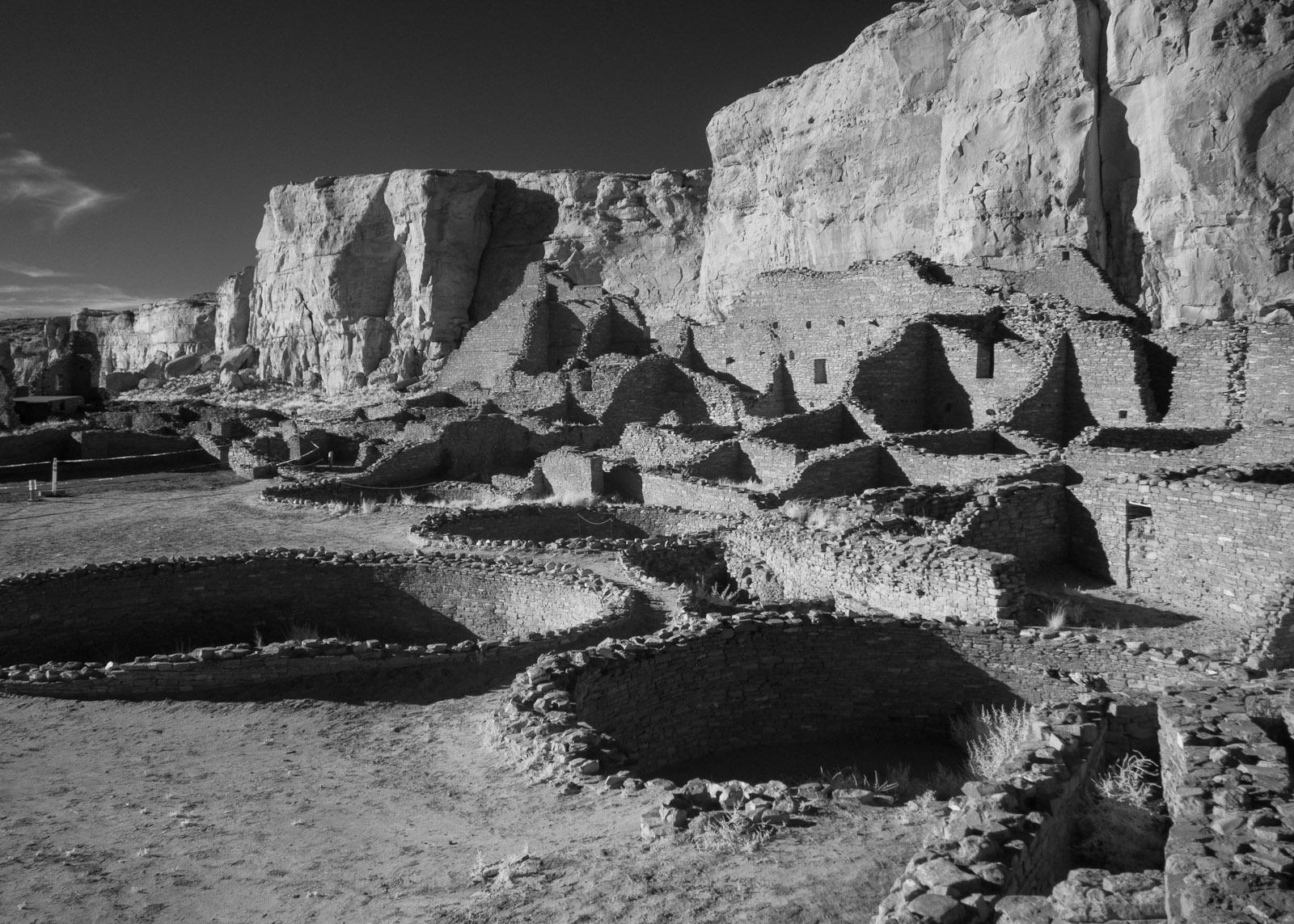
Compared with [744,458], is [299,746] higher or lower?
lower

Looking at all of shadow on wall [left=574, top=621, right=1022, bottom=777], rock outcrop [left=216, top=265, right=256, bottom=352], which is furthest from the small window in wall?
rock outcrop [left=216, top=265, right=256, bottom=352]

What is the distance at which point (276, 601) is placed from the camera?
11.7 m

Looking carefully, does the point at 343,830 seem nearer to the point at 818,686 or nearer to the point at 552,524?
the point at 818,686

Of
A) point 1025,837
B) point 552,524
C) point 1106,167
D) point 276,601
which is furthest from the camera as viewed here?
point 1106,167

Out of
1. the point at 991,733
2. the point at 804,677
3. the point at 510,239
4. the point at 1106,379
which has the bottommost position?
the point at 991,733

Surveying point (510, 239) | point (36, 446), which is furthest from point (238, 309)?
point (36, 446)

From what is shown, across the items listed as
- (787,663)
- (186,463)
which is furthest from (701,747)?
(186,463)

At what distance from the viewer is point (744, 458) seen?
58.9ft

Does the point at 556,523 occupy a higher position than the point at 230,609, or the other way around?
the point at 556,523

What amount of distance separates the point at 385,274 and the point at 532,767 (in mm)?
53534

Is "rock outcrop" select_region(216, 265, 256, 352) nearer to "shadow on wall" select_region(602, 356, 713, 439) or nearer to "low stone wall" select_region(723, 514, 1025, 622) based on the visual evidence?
"shadow on wall" select_region(602, 356, 713, 439)

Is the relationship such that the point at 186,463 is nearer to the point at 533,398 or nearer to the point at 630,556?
the point at 533,398

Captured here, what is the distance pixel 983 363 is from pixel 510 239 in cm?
3892

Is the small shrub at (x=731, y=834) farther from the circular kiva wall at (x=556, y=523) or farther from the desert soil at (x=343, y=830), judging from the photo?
the circular kiva wall at (x=556, y=523)
